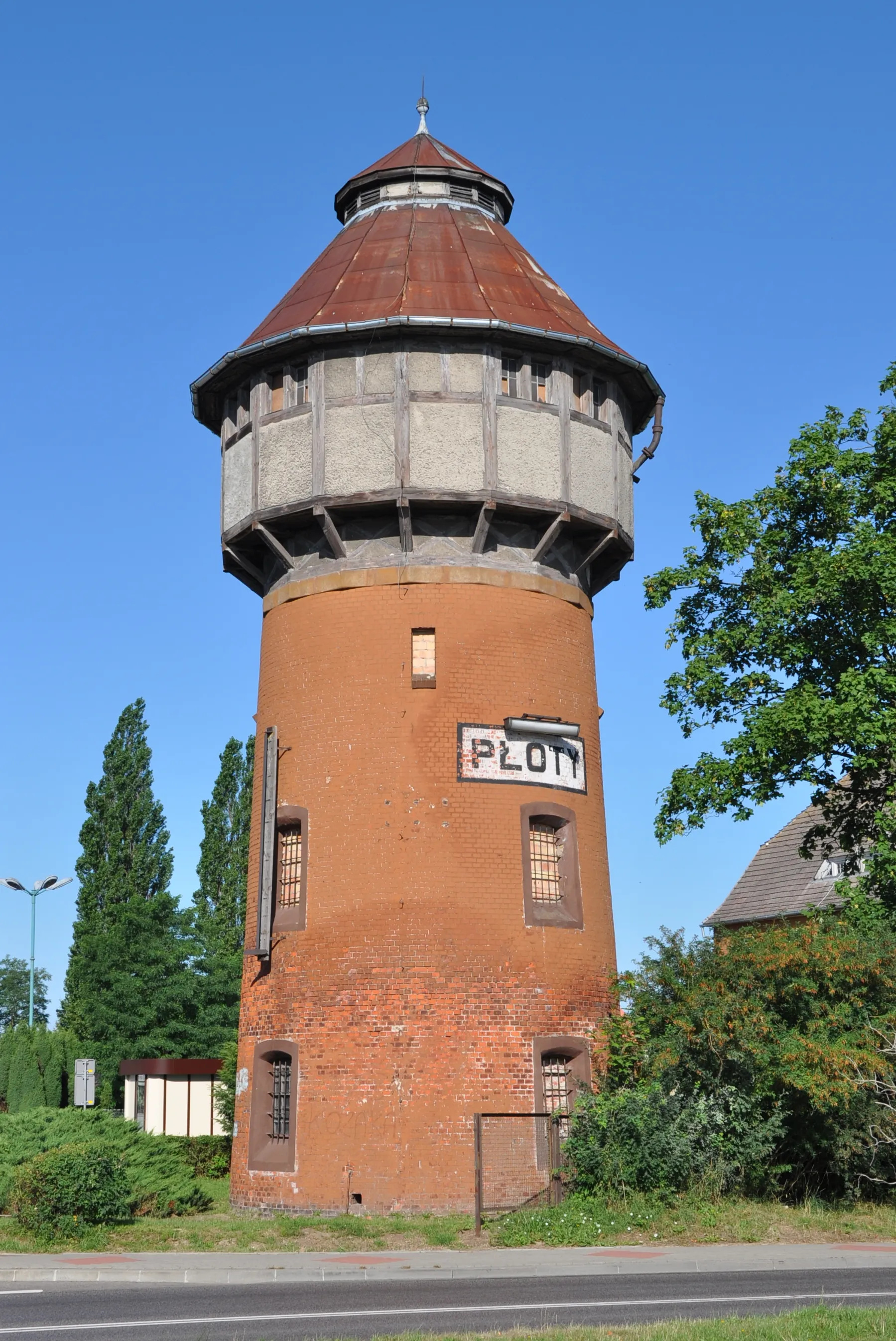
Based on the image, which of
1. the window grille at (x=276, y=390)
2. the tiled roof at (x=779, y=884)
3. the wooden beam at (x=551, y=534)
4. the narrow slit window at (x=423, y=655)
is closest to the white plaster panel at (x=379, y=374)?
the window grille at (x=276, y=390)

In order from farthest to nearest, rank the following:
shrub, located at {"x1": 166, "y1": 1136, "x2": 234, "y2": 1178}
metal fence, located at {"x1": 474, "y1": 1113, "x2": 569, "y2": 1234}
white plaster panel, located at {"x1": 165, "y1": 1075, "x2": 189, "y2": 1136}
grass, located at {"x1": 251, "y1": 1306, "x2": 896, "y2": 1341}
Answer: white plaster panel, located at {"x1": 165, "y1": 1075, "x2": 189, "y2": 1136} < shrub, located at {"x1": 166, "y1": 1136, "x2": 234, "y2": 1178} < metal fence, located at {"x1": 474, "y1": 1113, "x2": 569, "y2": 1234} < grass, located at {"x1": 251, "y1": 1306, "x2": 896, "y2": 1341}

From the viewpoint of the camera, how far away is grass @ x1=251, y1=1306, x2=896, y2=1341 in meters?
10.2

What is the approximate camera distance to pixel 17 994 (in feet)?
425

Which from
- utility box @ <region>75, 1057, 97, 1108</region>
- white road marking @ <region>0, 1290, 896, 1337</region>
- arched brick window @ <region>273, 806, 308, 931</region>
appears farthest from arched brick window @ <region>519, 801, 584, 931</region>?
utility box @ <region>75, 1057, 97, 1108</region>

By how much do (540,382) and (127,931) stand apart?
2369 centimetres

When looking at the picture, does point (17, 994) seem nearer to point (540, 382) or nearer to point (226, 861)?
point (226, 861)

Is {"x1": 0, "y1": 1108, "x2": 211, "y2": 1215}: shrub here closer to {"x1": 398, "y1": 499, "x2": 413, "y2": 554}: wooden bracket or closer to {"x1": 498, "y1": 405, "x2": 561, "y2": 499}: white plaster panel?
{"x1": 398, "y1": 499, "x2": 413, "y2": 554}: wooden bracket

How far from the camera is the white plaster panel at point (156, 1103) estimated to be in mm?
31156

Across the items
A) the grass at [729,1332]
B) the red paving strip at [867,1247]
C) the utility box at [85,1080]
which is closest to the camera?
the grass at [729,1332]

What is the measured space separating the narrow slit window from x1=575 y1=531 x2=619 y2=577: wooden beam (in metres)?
3.21

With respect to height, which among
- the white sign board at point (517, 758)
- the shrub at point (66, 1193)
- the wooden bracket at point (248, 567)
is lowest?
the shrub at point (66, 1193)

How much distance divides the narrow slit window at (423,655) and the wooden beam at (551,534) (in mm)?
2166

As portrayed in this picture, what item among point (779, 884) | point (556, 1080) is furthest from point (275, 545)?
point (779, 884)

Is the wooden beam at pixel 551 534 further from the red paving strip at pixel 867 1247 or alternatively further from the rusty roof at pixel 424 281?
the red paving strip at pixel 867 1247
